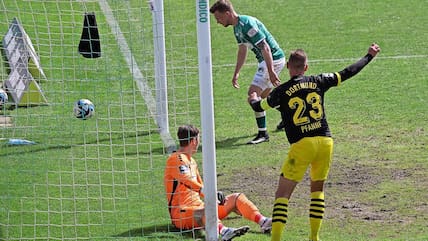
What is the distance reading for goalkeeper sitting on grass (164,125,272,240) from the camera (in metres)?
10.3

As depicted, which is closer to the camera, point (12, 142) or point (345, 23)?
point (12, 142)

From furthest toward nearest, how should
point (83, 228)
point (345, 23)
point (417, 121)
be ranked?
point (345, 23), point (417, 121), point (83, 228)

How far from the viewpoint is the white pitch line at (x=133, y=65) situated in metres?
15.1

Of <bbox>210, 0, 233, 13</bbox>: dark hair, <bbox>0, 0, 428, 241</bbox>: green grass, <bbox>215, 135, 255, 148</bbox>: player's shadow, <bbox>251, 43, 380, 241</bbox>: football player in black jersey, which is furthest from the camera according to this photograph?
<bbox>215, 135, 255, 148</bbox>: player's shadow

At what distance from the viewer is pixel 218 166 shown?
13148mm

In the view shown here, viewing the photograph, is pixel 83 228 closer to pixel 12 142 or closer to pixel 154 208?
pixel 154 208

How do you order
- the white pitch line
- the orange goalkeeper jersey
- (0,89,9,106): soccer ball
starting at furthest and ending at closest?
the white pitch line
(0,89,9,106): soccer ball
the orange goalkeeper jersey

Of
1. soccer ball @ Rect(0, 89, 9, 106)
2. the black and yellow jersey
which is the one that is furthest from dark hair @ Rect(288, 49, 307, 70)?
soccer ball @ Rect(0, 89, 9, 106)

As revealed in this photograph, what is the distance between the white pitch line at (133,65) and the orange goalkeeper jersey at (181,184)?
3662mm

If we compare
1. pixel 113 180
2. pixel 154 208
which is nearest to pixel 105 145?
pixel 113 180

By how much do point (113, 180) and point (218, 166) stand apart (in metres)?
1.55

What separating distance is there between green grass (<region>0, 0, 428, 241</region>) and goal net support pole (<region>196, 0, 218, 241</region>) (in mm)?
475

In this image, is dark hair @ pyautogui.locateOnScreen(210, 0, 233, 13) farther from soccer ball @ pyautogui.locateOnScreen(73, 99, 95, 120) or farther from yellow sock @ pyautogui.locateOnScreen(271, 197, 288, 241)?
yellow sock @ pyautogui.locateOnScreen(271, 197, 288, 241)

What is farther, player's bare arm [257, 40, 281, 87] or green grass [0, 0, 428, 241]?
player's bare arm [257, 40, 281, 87]
